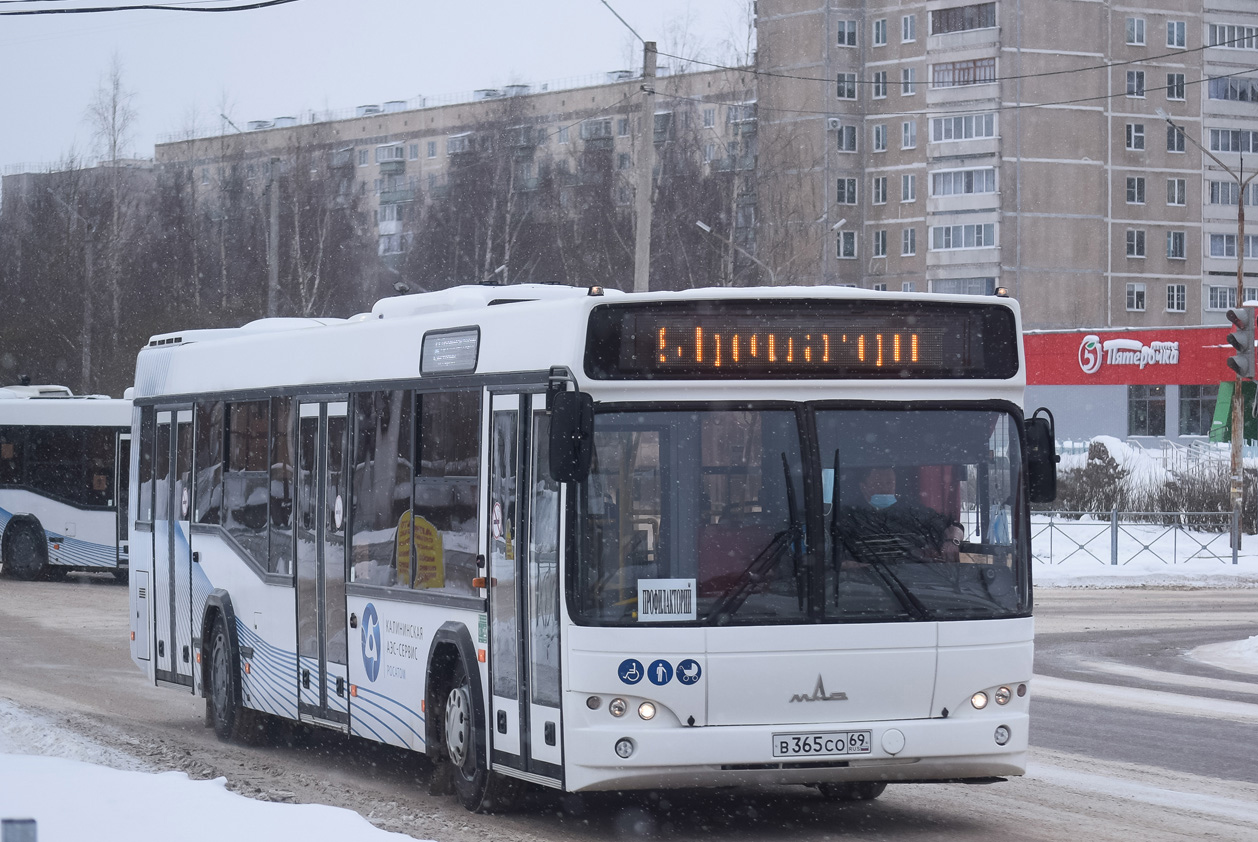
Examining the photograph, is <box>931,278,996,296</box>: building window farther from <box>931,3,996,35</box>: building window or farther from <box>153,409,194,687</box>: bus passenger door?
<box>153,409,194,687</box>: bus passenger door

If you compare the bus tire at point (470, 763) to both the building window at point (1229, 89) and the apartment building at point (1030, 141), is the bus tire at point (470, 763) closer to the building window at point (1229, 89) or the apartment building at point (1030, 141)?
the apartment building at point (1030, 141)

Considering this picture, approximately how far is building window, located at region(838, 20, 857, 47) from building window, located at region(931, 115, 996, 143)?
6.29 meters

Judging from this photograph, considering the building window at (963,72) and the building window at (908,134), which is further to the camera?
the building window at (908,134)

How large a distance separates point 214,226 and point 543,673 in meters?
70.7

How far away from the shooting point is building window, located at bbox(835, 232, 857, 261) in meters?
88.4

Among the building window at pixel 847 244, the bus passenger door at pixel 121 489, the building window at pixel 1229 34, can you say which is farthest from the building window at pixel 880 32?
the bus passenger door at pixel 121 489

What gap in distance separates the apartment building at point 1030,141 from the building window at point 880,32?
7cm

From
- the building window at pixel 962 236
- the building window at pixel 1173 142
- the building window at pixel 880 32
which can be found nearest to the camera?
the building window at pixel 962 236

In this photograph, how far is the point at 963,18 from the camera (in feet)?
279

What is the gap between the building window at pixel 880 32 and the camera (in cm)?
8862

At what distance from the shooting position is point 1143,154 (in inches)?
3477

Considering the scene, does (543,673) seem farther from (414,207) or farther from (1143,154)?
(1143,154)

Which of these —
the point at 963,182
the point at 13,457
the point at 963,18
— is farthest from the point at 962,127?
the point at 13,457

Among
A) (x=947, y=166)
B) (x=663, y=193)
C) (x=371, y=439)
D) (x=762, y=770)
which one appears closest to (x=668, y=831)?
(x=762, y=770)
